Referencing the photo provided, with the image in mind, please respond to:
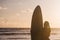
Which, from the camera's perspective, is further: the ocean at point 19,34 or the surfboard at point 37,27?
the ocean at point 19,34

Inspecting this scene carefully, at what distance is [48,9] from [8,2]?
375 mm

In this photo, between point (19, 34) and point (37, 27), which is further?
point (19, 34)

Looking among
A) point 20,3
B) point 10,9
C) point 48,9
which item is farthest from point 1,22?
point 48,9

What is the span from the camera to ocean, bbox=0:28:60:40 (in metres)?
1.09

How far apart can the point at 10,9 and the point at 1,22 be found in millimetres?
148

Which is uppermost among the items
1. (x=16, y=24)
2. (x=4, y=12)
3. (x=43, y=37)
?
(x=4, y=12)

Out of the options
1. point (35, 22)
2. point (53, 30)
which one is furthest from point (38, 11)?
point (53, 30)

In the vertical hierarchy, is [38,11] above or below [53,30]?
above

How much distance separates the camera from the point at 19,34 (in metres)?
1.10

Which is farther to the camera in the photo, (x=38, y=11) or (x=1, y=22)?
(x=1, y=22)

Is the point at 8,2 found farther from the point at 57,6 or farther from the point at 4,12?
the point at 57,6

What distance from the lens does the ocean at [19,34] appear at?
3.56 feet

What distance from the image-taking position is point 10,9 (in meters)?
1.16

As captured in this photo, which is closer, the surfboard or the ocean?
the surfboard
